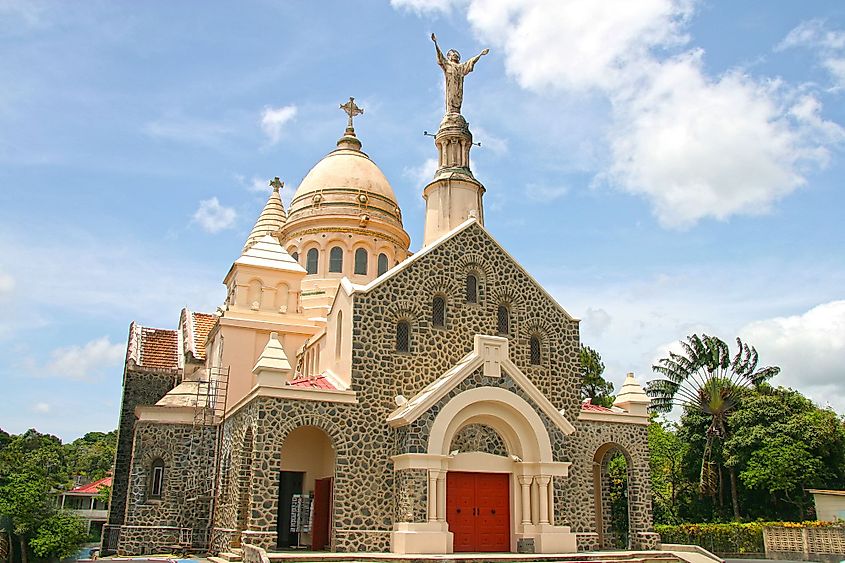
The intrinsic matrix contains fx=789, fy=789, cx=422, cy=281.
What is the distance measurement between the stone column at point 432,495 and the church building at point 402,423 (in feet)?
0.14

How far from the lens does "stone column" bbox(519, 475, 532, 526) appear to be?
22297mm

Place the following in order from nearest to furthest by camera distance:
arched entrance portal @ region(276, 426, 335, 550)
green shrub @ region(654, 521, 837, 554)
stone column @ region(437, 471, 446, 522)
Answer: stone column @ region(437, 471, 446, 522)
arched entrance portal @ region(276, 426, 335, 550)
green shrub @ region(654, 521, 837, 554)

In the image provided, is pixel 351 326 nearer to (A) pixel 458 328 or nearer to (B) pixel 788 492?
(A) pixel 458 328

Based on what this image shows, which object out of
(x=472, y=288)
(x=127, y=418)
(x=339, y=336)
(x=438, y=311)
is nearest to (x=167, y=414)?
(x=127, y=418)

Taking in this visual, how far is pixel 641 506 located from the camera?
2506 cm

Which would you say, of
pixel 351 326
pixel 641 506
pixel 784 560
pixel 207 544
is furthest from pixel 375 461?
pixel 784 560

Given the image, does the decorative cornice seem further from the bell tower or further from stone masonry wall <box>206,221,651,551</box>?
stone masonry wall <box>206,221,651,551</box>

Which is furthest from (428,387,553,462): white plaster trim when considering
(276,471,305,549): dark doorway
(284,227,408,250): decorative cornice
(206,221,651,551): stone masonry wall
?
(284,227,408,250): decorative cornice

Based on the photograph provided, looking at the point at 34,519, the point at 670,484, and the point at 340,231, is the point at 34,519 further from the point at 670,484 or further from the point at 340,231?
the point at 670,484

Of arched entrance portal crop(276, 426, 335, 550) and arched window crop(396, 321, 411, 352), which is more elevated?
arched window crop(396, 321, 411, 352)

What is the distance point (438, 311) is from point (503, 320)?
7.54 ft

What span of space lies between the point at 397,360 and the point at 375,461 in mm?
3067

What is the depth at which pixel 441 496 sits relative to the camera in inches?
833

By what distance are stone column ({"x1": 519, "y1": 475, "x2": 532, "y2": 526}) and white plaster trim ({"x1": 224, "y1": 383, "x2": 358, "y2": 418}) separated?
526cm
